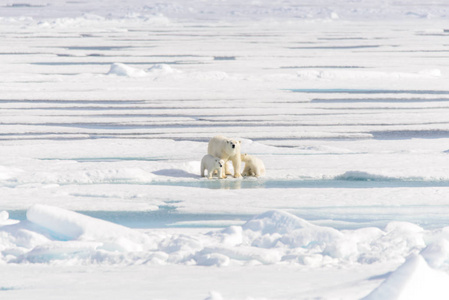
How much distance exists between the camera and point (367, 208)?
459 centimetres

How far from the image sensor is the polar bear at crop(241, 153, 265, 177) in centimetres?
553

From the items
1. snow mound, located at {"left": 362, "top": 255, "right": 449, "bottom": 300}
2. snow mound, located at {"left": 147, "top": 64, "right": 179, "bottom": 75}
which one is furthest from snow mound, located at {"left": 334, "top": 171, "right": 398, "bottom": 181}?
snow mound, located at {"left": 147, "top": 64, "right": 179, "bottom": 75}

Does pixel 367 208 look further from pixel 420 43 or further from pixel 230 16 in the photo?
pixel 230 16

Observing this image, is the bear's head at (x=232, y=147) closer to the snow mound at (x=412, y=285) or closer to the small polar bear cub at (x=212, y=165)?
the small polar bear cub at (x=212, y=165)

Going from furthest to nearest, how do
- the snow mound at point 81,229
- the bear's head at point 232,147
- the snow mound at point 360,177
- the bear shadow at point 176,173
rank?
A: 1. the bear shadow at point 176,173
2. the snow mound at point 360,177
3. the bear's head at point 232,147
4. the snow mound at point 81,229

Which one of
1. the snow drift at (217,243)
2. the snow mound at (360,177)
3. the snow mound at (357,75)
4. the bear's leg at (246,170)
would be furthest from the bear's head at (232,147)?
the snow mound at (357,75)

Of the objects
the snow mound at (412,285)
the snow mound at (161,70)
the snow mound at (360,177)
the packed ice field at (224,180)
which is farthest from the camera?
the snow mound at (161,70)

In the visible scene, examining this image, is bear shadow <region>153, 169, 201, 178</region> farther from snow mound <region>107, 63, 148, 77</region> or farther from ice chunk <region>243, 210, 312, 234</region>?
snow mound <region>107, 63, 148, 77</region>

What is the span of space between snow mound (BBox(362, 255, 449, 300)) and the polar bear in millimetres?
2984

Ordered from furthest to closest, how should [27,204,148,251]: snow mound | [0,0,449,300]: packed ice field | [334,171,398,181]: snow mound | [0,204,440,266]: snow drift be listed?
[334,171,398,181]: snow mound → [27,204,148,251]: snow mound → [0,204,440,266]: snow drift → [0,0,449,300]: packed ice field

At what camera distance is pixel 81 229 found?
12.0 feet

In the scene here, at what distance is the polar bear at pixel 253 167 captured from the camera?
553 centimetres

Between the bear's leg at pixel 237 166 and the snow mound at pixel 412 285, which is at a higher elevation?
the bear's leg at pixel 237 166

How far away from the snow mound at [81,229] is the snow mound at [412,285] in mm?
1368
